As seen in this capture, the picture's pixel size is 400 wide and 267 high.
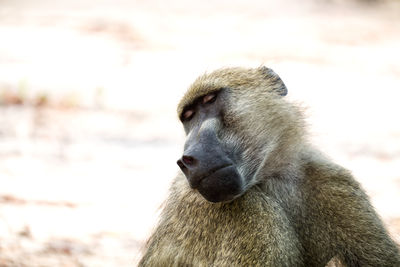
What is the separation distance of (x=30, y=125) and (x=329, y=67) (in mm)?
3868

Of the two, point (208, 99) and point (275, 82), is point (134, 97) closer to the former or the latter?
point (275, 82)

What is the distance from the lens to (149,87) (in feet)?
27.8

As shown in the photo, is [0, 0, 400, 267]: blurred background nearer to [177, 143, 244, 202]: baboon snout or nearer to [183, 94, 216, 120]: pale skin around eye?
[183, 94, 216, 120]: pale skin around eye

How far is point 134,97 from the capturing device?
8.27 m

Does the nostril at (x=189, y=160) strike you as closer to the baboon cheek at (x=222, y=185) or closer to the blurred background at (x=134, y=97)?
the baboon cheek at (x=222, y=185)

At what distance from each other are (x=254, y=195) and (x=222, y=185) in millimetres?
250

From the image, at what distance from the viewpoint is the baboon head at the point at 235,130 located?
9.28ft

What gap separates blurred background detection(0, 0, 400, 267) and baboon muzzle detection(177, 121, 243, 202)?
83cm

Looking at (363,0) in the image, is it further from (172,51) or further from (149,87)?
(149,87)

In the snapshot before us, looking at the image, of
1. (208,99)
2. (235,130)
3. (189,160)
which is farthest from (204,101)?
(189,160)

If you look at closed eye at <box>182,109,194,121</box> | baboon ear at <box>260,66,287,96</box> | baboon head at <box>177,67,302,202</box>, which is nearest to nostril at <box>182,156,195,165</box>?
baboon head at <box>177,67,302,202</box>

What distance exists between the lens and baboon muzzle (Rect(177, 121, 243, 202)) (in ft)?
9.17

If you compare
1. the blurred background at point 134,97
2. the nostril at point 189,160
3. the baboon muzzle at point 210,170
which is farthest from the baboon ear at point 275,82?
the nostril at point 189,160

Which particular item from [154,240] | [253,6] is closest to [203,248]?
[154,240]
